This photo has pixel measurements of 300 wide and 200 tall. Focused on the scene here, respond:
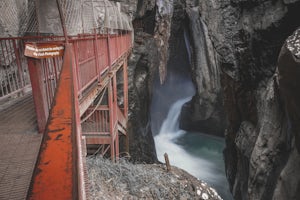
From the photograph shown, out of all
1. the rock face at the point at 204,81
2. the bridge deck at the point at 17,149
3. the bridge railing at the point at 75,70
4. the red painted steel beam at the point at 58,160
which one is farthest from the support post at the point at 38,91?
the rock face at the point at 204,81

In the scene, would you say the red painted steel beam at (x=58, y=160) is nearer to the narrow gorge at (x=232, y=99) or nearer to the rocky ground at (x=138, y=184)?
the narrow gorge at (x=232, y=99)

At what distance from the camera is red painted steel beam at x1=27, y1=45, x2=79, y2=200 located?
2.45ft

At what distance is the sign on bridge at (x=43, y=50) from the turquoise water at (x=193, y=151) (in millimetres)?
14943

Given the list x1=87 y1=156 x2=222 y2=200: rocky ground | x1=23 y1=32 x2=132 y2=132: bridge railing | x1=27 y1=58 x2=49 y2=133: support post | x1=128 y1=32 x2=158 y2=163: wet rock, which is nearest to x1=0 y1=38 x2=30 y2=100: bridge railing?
x1=23 y1=32 x2=132 y2=132: bridge railing

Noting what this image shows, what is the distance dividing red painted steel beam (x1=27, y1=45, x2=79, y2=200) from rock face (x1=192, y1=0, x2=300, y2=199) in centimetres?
409

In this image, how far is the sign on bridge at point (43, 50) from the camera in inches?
95.0

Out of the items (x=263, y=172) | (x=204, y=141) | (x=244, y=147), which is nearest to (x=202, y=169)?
(x=204, y=141)

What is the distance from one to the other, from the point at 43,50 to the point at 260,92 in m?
6.76

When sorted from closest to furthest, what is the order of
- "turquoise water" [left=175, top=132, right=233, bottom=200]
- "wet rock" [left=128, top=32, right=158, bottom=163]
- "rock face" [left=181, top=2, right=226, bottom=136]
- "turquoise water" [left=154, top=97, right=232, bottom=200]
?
1. "turquoise water" [left=175, top=132, right=233, bottom=200]
2. "wet rock" [left=128, top=32, right=158, bottom=163]
3. "turquoise water" [left=154, top=97, right=232, bottom=200]
4. "rock face" [left=181, top=2, right=226, bottom=136]

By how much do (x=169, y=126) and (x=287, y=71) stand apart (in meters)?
21.6

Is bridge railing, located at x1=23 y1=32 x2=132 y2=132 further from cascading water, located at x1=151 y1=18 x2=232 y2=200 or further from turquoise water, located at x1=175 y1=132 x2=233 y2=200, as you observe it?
cascading water, located at x1=151 y1=18 x2=232 y2=200

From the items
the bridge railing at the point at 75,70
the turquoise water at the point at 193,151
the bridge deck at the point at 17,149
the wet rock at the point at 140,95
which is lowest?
the turquoise water at the point at 193,151

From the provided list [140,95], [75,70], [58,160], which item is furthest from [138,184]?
[140,95]

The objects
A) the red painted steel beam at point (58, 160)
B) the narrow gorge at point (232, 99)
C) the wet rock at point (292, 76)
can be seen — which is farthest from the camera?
the narrow gorge at point (232, 99)
